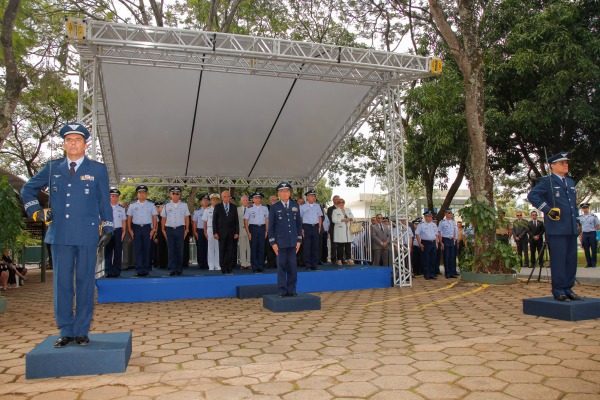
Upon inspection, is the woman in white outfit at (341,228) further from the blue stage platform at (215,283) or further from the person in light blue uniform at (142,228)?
the person in light blue uniform at (142,228)

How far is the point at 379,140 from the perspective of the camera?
19.2 metres

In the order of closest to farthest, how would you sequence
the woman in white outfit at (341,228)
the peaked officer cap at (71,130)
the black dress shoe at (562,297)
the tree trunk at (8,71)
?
the peaked officer cap at (71,130) < the black dress shoe at (562,297) < the tree trunk at (8,71) < the woman in white outfit at (341,228)

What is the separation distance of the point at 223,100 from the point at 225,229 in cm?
276

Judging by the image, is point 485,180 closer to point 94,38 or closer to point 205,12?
point 94,38

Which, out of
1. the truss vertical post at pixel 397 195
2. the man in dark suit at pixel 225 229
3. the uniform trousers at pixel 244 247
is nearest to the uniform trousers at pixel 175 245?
the man in dark suit at pixel 225 229

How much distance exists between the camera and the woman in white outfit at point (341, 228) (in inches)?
393

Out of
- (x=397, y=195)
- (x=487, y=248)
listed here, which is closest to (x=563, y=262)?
(x=397, y=195)

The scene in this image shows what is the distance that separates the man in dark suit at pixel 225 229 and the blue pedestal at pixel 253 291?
812mm

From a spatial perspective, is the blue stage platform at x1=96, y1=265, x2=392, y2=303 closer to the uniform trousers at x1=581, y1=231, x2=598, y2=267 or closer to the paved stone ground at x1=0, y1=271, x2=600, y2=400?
the paved stone ground at x1=0, y1=271, x2=600, y2=400

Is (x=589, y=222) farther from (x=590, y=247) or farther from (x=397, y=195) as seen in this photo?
(x=397, y=195)

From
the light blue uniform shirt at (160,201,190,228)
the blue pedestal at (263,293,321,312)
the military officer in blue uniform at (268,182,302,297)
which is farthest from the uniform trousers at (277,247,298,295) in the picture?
the light blue uniform shirt at (160,201,190,228)

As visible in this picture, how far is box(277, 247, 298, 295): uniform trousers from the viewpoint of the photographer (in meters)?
6.60

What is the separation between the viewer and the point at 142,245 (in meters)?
8.31

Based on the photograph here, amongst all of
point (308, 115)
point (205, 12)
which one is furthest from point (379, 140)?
point (308, 115)
